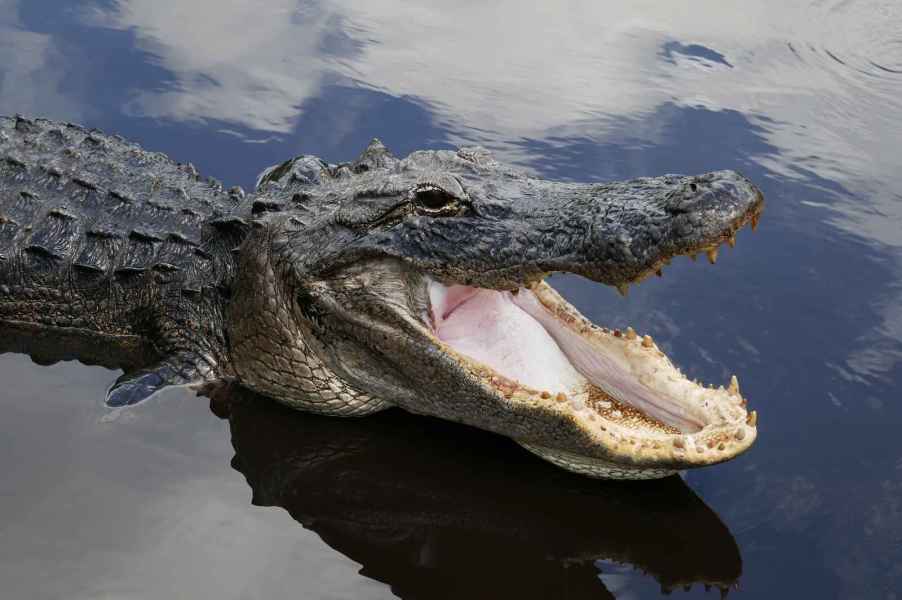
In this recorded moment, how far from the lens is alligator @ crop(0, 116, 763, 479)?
11.6ft

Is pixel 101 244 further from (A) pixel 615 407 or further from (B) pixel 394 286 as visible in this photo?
(A) pixel 615 407

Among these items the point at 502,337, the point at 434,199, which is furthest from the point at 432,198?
the point at 502,337

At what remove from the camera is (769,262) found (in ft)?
18.4

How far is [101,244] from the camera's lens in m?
4.70

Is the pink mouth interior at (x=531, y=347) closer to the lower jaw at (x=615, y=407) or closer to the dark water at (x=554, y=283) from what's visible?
the lower jaw at (x=615, y=407)

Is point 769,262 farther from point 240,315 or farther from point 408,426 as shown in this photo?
point 240,315

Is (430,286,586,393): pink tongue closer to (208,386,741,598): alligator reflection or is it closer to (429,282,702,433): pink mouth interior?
(429,282,702,433): pink mouth interior

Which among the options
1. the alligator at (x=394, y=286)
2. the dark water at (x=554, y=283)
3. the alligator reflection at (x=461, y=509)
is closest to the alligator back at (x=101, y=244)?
the alligator at (x=394, y=286)

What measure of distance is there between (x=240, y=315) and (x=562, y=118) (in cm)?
330

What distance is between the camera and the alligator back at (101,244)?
15.0 ft

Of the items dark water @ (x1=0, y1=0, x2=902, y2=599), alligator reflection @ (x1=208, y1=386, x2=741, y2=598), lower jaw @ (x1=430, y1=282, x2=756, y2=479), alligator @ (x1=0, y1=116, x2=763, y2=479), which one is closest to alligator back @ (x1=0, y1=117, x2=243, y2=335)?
alligator @ (x1=0, y1=116, x2=763, y2=479)

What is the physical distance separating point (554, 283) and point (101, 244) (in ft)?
7.24

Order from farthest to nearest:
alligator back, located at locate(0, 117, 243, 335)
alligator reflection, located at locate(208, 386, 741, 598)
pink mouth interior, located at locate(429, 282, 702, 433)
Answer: alligator back, located at locate(0, 117, 243, 335) → pink mouth interior, located at locate(429, 282, 702, 433) → alligator reflection, located at locate(208, 386, 741, 598)

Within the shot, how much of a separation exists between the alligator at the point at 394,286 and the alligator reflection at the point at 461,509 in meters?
0.14
